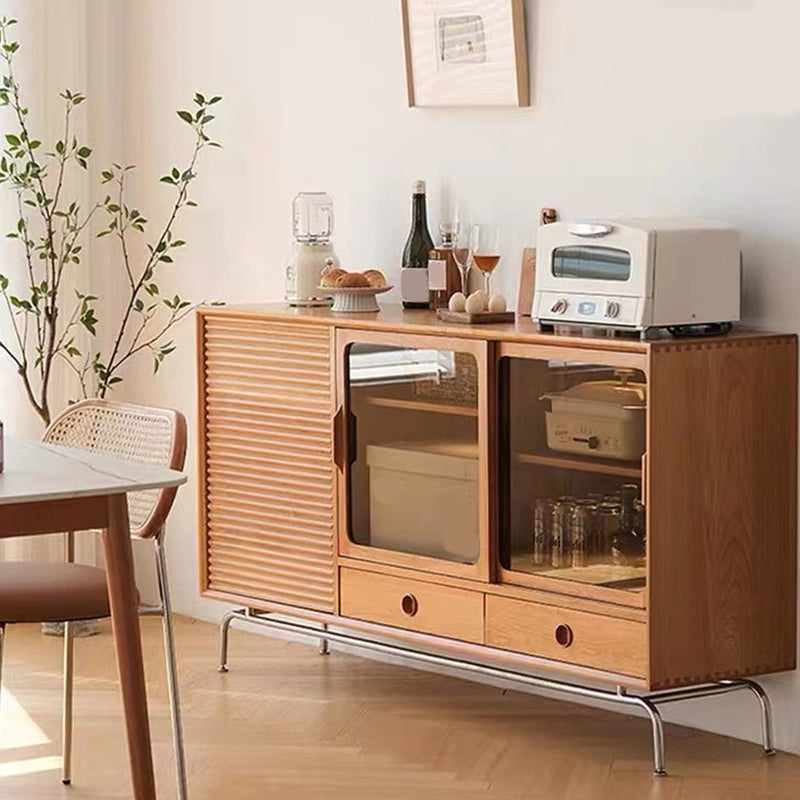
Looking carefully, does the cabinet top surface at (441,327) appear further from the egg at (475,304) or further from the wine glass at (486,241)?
the wine glass at (486,241)

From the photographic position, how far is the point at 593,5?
4473mm

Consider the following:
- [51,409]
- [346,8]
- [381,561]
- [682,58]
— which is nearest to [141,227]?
[51,409]

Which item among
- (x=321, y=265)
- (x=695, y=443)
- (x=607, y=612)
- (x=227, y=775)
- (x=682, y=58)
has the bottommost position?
(x=227, y=775)

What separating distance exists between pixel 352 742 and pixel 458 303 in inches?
42.6

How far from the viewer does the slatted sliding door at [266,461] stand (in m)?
4.68

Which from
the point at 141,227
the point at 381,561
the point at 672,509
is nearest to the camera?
the point at 672,509

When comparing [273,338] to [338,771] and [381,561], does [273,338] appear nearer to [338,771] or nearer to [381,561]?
[381,561]

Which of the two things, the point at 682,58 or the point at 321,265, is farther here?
the point at 321,265

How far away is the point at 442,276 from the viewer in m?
4.72

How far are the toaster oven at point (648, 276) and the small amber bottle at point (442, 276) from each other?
0.60 meters

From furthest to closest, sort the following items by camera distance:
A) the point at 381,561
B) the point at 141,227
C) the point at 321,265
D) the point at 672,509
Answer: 1. the point at 141,227
2. the point at 321,265
3. the point at 381,561
4. the point at 672,509

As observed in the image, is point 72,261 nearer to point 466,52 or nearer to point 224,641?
point 224,641

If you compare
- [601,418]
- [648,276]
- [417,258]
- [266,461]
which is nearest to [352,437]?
[266,461]

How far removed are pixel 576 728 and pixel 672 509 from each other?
0.78 metres
